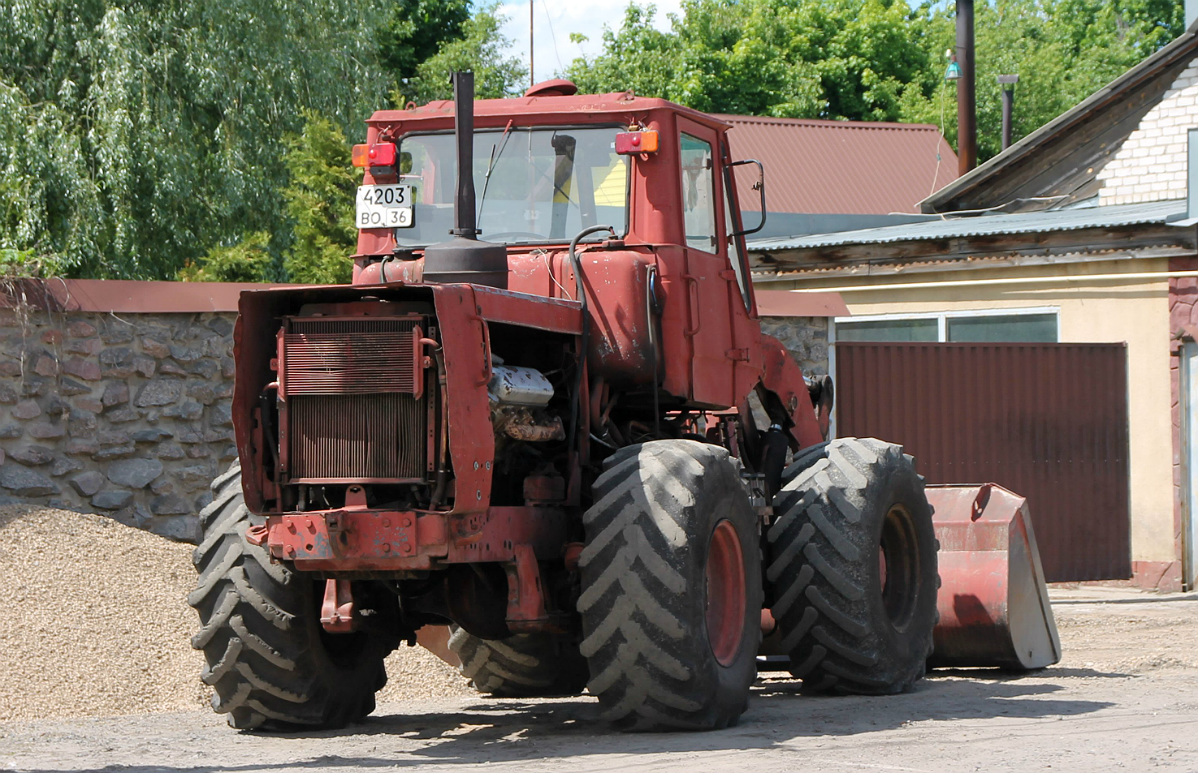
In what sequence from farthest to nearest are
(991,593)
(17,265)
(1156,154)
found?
1. (1156,154)
2. (17,265)
3. (991,593)

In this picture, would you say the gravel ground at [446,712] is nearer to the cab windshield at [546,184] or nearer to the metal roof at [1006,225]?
the cab windshield at [546,184]

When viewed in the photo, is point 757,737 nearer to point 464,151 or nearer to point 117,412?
point 464,151

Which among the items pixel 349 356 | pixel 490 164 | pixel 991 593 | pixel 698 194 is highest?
pixel 490 164

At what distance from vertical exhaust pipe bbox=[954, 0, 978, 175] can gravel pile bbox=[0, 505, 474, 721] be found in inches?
757

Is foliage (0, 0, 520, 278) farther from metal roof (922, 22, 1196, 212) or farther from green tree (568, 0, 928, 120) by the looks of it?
green tree (568, 0, 928, 120)

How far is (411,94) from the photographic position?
36.0 m

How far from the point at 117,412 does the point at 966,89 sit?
20.3m

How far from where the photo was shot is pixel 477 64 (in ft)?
120

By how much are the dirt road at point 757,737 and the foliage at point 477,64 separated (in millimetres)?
27887

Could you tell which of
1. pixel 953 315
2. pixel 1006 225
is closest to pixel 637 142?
pixel 953 315

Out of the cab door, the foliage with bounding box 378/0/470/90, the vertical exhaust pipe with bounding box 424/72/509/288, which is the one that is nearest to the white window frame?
the cab door

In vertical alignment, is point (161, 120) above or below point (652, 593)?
above

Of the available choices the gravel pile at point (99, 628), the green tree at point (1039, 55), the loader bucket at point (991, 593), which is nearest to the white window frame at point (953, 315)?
the loader bucket at point (991, 593)

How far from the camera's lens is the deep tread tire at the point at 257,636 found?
6891 millimetres
